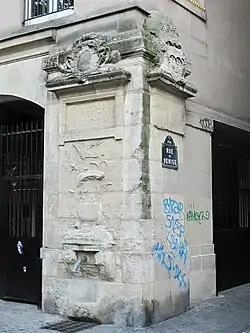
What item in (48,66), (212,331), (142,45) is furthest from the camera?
(48,66)

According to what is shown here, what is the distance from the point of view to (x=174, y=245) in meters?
8.46

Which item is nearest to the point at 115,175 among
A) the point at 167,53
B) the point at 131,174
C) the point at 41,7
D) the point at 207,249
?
the point at 131,174

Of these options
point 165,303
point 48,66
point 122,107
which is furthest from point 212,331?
point 48,66

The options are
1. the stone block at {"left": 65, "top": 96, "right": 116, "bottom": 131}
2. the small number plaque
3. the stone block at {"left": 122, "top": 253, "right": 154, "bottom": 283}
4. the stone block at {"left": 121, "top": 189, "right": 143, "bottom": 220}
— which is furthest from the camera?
the small number plaque

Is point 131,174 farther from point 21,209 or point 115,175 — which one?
point 21,209

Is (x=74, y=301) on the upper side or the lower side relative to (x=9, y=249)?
lower

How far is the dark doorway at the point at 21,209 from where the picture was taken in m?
9.34

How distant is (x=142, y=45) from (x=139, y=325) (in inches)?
160

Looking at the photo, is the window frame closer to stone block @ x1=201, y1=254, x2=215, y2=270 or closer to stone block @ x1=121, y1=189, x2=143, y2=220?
stone block @ x1=121, y1=189, x2=143, y2=220

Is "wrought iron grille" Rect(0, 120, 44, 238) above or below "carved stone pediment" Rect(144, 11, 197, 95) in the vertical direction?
below

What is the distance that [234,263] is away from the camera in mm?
11398

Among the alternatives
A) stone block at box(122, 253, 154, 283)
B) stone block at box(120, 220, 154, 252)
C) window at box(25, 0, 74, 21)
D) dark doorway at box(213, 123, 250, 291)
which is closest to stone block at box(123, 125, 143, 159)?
stone block at box(120, 220, 154, 252)

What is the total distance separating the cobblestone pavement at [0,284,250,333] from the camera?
7.41 metres

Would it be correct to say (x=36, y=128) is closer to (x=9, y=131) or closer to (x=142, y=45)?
(x=9, y=131)
